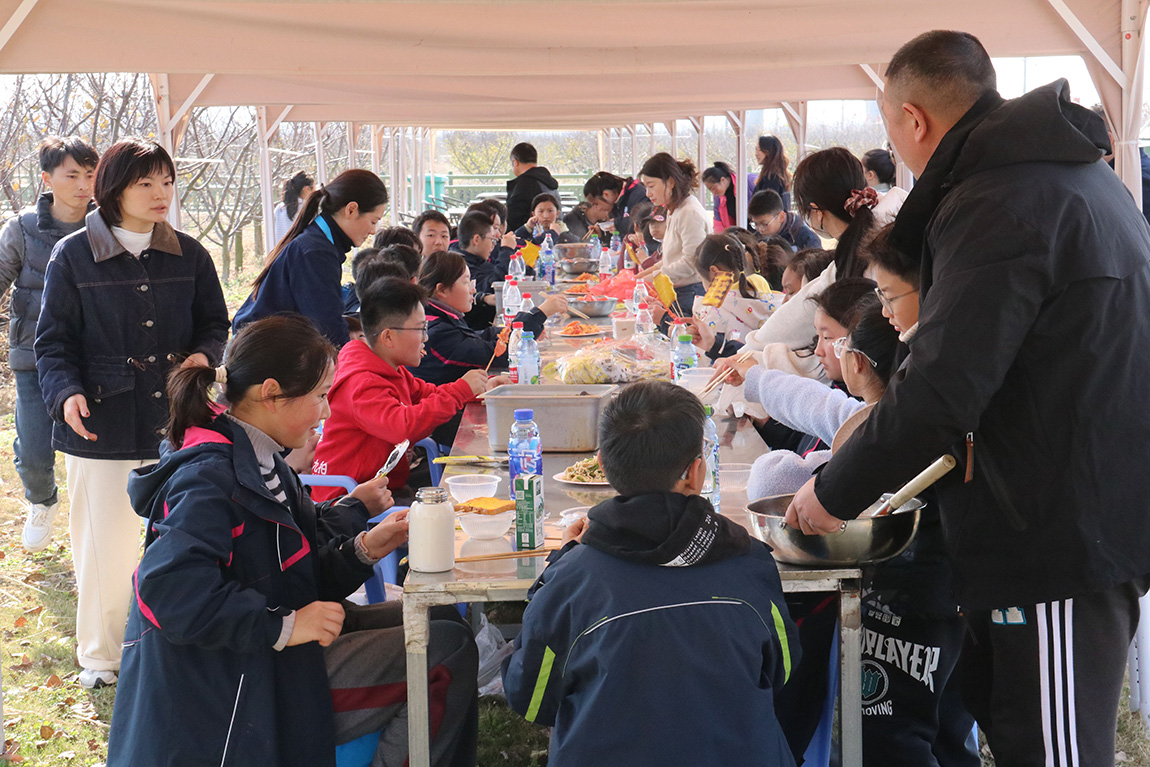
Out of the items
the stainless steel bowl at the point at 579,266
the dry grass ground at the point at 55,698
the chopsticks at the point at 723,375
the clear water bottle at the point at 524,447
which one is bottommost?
the dry grass ground at the point at 55,698

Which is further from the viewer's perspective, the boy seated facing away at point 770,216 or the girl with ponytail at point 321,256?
the boy seated facing away at point 770,216

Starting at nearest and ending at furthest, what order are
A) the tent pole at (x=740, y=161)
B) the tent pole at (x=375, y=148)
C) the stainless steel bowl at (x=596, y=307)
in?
the stainless steel bowl at (x=596, y=307) → the tent pole at (x=740, y=161) → the tent pole at (x=375, y=148)

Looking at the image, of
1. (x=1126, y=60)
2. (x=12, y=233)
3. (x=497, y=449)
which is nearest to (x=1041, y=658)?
(x=497, y=449)

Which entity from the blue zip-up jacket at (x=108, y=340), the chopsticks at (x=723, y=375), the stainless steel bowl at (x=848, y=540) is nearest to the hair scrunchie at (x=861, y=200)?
the chopsticks at (x=723, y=375)

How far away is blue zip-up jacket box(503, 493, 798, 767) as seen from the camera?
1.65m

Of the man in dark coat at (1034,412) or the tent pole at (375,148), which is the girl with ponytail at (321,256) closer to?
the man in dark coat at (1034,412)

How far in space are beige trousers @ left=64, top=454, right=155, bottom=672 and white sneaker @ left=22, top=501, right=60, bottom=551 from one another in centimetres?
167

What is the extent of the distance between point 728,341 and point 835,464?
290cm

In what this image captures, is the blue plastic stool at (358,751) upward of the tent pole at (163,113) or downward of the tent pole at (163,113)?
downward

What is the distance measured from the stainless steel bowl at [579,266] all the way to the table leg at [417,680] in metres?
6.38

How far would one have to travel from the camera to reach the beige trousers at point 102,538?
3.28 m

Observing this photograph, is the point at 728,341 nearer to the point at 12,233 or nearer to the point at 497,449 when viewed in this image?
the point at 497,449

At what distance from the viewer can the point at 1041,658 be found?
181 cm

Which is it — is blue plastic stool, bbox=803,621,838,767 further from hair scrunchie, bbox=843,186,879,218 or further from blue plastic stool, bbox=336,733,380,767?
hair scrunchie, bbox=843,186,879,218
